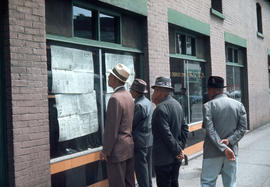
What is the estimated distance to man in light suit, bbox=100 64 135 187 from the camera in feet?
13.2

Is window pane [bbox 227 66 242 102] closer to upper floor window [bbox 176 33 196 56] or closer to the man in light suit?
upper floor window [bbox 176 33 196 56]

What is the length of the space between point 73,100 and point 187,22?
4381mm

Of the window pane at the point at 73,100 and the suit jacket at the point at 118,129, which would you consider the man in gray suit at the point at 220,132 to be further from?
the window pane at the point at 73,100

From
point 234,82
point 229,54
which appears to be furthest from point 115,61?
point 234,82

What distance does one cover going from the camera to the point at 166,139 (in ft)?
13.3

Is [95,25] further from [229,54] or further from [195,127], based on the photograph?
[229,54]

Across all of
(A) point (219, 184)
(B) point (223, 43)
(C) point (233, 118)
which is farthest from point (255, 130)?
(C) point (233, 118)

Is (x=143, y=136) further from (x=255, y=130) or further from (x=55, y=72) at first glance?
(x=255, y=130)

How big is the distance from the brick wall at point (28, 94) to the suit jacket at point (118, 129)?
90 centimetres

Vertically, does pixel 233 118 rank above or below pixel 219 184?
above

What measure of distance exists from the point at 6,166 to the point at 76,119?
1.35 meters

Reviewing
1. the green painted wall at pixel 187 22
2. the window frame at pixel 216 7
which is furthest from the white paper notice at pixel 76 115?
the window frame at pixel 216 7

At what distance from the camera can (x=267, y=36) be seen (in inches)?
629

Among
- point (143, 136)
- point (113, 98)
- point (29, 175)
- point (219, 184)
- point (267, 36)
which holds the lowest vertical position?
point (219, 184)
